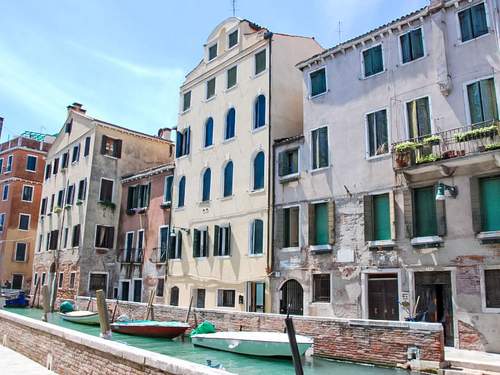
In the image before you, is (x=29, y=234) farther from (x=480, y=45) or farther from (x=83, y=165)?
(x=480, y=45)

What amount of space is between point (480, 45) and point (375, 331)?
28.4 feet

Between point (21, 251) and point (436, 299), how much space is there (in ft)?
112

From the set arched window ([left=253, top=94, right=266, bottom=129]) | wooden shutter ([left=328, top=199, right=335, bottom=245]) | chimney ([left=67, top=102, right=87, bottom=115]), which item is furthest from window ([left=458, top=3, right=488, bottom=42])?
chimney ([left=67, top=102, right=87, bottom=115])

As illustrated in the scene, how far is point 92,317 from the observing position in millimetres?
22266

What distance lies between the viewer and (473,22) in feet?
46.1

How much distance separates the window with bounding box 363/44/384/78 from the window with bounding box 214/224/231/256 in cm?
859

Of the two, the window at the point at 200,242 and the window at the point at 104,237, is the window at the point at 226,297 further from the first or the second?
the window at the point at 104,237

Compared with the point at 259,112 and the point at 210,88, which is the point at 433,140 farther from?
the point at 210,88

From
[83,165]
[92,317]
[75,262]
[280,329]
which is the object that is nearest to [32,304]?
[75,262]

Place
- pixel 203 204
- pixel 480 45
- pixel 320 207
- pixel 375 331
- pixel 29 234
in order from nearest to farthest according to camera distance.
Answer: pixel 375 331
pixel 480 45
pixel 320 207
pixel 203 204
pixel 29 234

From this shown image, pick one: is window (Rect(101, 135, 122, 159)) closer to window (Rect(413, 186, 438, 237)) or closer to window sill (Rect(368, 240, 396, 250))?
window sill (Rect(368, 240, 396, 250))

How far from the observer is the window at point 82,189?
29.5 meters

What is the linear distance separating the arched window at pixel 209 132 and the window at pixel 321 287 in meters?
9.09

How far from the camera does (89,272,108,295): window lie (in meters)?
28.2
